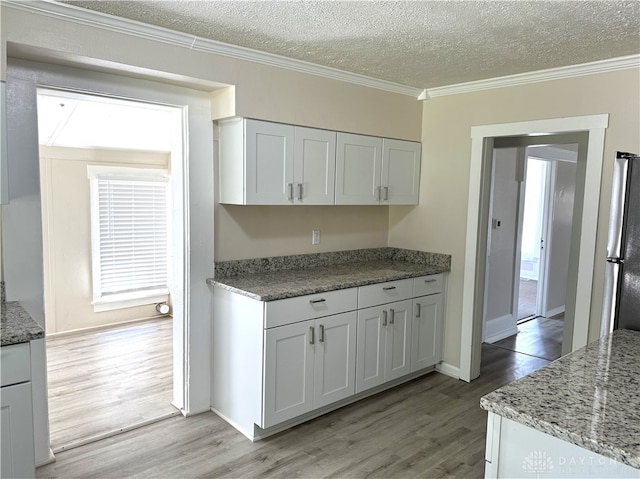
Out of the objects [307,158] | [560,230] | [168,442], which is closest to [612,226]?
[307,158]

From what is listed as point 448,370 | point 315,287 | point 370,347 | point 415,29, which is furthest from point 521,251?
point 415,29

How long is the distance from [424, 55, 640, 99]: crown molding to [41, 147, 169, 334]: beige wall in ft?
11.0

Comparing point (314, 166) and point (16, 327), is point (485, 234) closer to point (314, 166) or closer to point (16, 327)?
point (314, 166)

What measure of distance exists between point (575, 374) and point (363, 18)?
1784mm

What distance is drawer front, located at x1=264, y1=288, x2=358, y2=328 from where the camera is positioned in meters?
2.73

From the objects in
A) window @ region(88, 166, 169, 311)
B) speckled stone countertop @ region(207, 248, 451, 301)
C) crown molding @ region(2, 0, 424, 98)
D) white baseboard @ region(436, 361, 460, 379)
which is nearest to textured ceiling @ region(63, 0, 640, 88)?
crown molding @ region(2, 0, 424, 98)

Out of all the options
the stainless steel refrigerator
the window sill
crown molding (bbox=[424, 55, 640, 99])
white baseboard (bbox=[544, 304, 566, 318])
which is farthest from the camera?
white baseboard (bbox=[544, 304, 566, 318])

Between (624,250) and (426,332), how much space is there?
1847 millimetres

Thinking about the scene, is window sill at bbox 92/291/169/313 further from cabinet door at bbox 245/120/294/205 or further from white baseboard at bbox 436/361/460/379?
white baseboard at bbox 436/361/460/379

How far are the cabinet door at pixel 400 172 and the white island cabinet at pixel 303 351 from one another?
2.35 feet

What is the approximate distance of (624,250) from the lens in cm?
213

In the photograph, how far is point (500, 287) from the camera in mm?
4996

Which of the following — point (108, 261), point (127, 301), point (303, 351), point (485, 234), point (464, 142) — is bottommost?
point (127, 301)

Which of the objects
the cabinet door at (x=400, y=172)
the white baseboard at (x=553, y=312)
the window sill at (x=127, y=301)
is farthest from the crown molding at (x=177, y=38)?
the white baseboard at (x=553, y=312)
